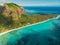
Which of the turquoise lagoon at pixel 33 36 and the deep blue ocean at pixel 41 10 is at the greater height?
the deep blue ocean at pixel 41 10

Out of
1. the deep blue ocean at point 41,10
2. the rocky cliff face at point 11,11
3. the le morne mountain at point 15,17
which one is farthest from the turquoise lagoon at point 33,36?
the rocky cliff face at point 11,11

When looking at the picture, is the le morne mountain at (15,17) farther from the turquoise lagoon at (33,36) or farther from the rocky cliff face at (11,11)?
the turquoise lagoon at (33,36)

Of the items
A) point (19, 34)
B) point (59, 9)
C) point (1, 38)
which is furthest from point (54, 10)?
point (1, 38)

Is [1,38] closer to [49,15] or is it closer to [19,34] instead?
[19,34]

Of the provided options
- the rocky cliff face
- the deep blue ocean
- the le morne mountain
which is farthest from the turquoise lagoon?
the rocky cliff face

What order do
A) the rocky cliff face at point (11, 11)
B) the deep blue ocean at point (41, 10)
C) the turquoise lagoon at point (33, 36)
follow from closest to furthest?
1. the turquoise lagoon at point (33, 36)
2. the rocky cliff face at point (11, 11)
3. the deep blue ocean at point (41, 10)
